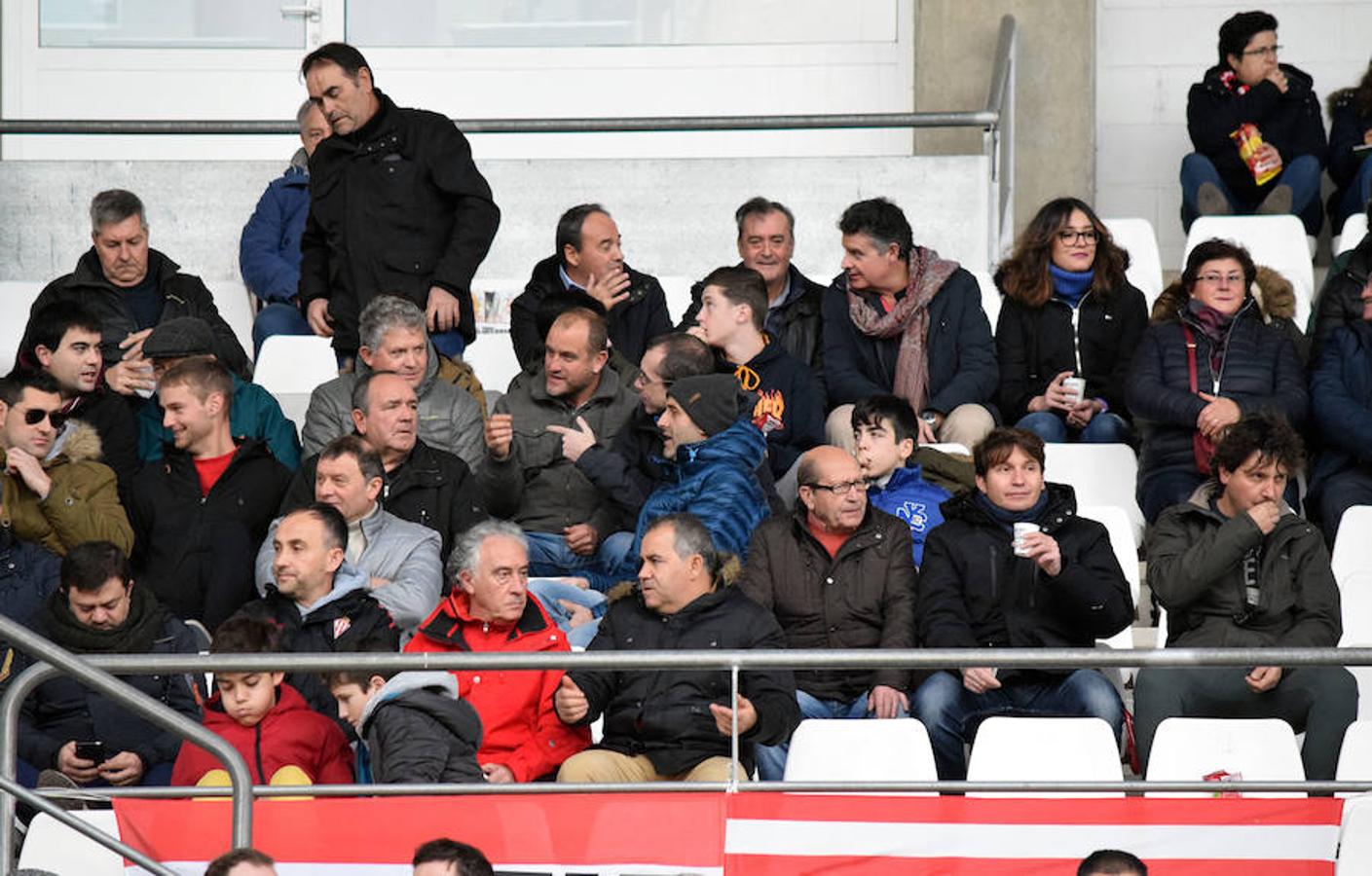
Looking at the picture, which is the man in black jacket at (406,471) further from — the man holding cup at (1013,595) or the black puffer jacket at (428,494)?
the man holding cup at (1013,595)

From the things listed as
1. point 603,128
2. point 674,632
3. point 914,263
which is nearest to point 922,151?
point 603,128

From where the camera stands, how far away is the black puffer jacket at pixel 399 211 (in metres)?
9.23

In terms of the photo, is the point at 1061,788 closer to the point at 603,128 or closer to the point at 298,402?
the point at 298,402

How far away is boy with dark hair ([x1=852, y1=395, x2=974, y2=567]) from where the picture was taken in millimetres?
8188

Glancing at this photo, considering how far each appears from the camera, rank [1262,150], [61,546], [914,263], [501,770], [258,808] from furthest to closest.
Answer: [1262,150]
[914,263]
[61,546]
[501,770]
[258,808]

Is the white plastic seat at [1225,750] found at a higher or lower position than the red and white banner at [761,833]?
higher

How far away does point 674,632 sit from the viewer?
717 centimetres

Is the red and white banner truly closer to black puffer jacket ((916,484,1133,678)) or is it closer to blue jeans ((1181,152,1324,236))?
black puffer jacket ((916,484,1133,678))

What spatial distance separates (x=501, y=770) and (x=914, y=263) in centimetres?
328

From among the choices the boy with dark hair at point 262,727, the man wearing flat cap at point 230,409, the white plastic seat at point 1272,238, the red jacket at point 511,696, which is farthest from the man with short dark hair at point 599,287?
the white plastic seat at point 1272,238

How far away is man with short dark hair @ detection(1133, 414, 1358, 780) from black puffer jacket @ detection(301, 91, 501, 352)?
2.78 meters

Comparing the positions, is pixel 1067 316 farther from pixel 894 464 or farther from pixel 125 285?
pixel 125 285

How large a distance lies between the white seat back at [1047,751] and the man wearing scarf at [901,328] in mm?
2302

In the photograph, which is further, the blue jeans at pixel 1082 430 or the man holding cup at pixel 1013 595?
the blue jeans at pixel 1082 430
